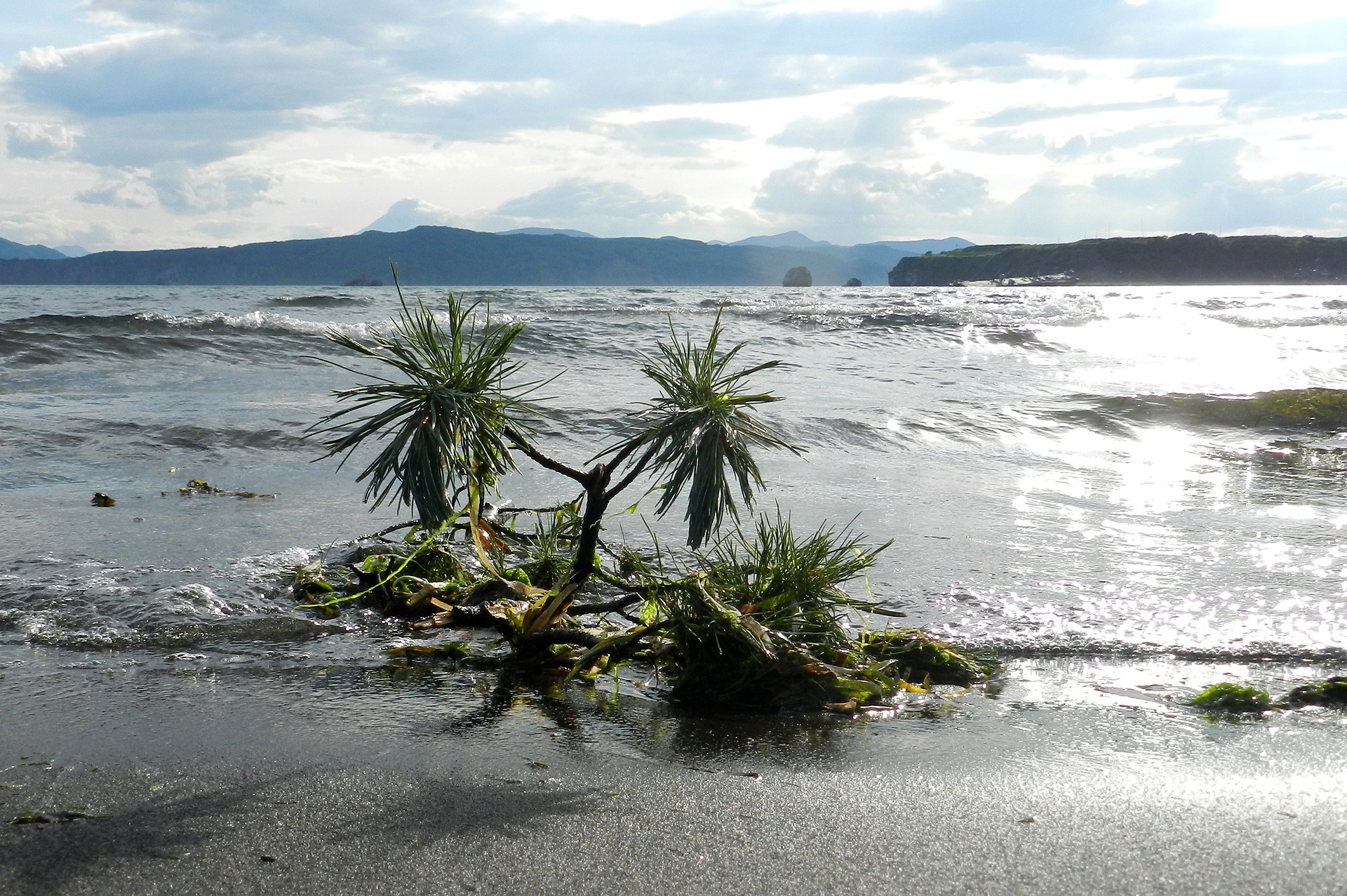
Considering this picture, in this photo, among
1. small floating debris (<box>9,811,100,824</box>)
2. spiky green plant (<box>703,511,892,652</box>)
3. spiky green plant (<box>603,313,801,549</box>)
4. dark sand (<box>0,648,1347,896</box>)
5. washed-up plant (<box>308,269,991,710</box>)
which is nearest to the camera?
dark sand (<box>0,648,1347,896</box>)

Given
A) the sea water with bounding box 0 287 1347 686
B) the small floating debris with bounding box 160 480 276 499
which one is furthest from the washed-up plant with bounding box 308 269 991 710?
the small floating debris with bounding box 160 480 276 499

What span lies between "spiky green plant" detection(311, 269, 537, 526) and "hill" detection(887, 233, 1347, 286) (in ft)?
402

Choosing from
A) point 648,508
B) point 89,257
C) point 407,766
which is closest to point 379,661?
point 407,766

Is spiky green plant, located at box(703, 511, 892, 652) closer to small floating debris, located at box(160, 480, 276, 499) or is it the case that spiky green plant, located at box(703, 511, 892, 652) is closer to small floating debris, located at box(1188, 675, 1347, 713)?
small floating debris, located at box(1188, 675, 1347, 713)

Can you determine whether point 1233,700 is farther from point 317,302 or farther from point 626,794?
point 317,302

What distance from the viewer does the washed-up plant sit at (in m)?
3.32

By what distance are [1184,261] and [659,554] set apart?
458ft

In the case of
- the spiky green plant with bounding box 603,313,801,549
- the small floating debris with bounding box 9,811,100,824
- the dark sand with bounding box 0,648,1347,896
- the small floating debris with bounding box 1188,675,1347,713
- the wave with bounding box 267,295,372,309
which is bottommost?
the small floating debris with bounding box 1188,675,1347,713

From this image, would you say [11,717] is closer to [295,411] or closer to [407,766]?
[407,766]

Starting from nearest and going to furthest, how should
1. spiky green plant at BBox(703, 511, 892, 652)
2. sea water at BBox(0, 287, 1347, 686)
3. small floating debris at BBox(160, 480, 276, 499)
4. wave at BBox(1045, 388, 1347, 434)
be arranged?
spiky green plant at BBox(703, 511, 892, 652) < sea water at BBox(0, 287, 1347, 686) < small floating debris at BBox(160, 480, 276, 499) < wave at BBox(1045, 388, 1347, 434)

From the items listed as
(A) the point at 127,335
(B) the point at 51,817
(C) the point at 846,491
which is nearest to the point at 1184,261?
(A) the point at 127,335

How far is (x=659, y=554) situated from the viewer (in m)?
4.21

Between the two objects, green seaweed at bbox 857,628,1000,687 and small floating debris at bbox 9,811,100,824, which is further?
green seaweed at bbox 857,628,1000,687

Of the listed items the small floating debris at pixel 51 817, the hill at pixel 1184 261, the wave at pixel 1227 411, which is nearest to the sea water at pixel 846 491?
the wave at pixel 1227 411
